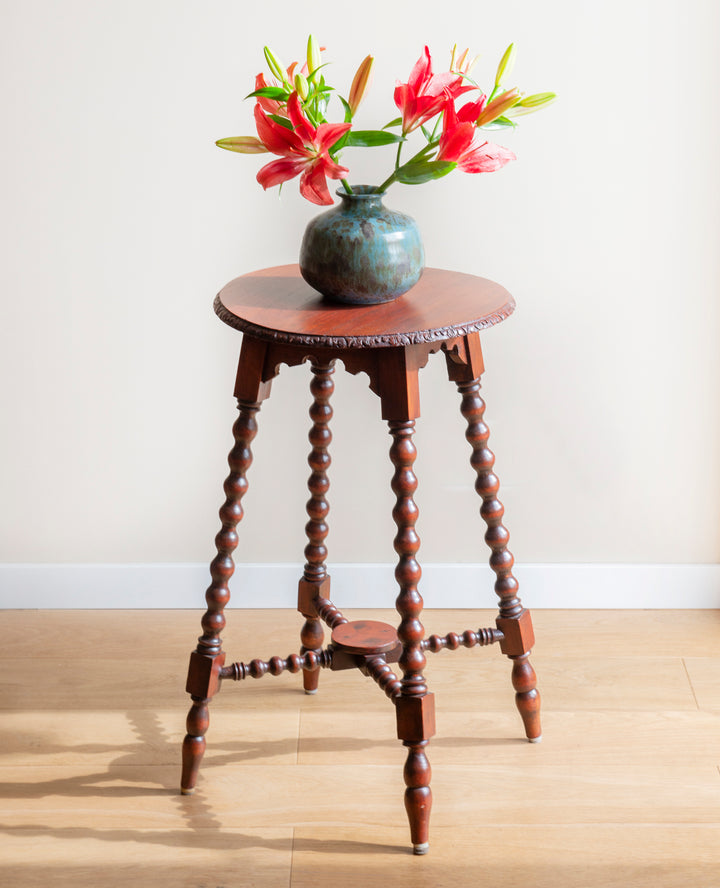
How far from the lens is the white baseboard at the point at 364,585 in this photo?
2094 millimetres

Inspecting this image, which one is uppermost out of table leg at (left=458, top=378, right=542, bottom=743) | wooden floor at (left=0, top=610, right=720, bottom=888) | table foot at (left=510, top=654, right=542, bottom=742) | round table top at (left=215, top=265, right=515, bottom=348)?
round table top at (left=215, top=265, right=515, bottom=348)

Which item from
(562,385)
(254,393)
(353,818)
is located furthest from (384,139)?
(353,818)

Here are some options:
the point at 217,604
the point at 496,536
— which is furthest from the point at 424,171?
the point at 217,604

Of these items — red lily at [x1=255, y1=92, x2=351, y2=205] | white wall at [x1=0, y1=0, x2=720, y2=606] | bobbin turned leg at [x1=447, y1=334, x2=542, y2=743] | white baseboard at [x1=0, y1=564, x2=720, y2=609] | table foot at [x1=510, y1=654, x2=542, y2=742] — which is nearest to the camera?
red lily at [x1=255, y1=92, x2=351, y2=205]

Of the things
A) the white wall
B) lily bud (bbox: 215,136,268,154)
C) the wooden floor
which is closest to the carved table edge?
lily bud (bbox: 215,136,268,154)

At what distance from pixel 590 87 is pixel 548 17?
143 millimetres

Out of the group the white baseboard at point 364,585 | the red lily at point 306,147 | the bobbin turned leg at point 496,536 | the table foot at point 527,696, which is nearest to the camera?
the red lily at point 306,147

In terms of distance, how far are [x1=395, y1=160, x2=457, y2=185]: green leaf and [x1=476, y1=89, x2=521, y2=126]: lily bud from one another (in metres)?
0.08

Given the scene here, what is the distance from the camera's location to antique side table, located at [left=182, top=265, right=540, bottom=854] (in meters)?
1.38

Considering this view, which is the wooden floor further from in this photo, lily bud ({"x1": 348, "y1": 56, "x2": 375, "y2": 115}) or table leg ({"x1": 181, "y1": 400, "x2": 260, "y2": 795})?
lily bud ({"x1": 348, "y1": 56, "x2": 375, "y2": 115})

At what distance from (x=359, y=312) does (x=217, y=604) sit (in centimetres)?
49

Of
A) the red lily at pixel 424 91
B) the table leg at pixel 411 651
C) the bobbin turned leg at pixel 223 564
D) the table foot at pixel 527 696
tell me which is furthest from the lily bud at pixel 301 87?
the table foot at pixel 527 696

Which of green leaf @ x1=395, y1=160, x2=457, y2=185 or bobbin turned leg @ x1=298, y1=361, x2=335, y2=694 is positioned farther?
bobbin turned leg @ x1=298, y1=361, x2=335, y2=694

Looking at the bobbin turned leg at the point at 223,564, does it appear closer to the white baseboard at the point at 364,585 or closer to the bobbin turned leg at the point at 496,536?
the bobbin turned leg at the point at 496,536
